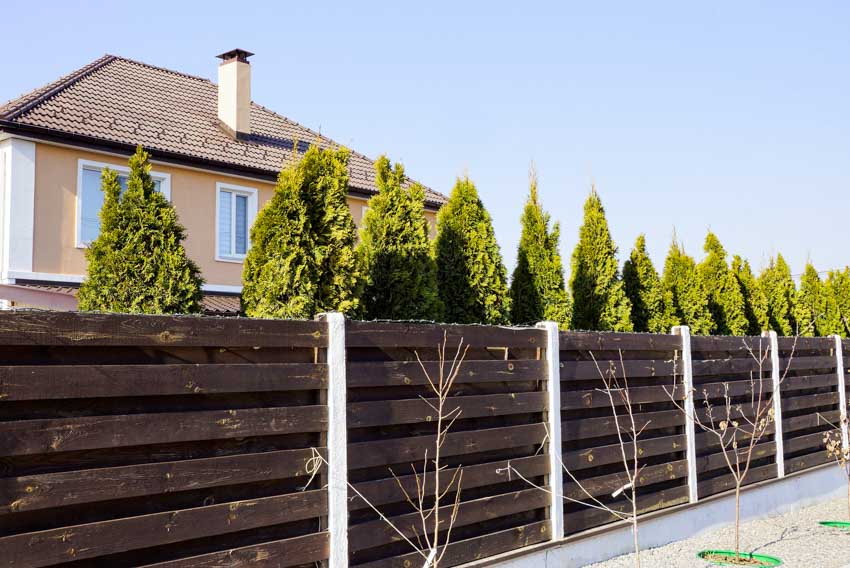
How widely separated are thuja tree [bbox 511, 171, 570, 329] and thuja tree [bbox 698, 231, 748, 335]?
173 inches

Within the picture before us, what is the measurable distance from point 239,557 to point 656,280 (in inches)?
360

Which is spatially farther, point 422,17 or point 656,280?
point 656,280

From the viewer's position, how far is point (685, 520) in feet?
23.3

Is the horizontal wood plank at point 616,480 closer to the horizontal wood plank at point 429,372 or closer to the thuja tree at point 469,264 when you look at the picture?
the horizontal wood plank at point 429,372

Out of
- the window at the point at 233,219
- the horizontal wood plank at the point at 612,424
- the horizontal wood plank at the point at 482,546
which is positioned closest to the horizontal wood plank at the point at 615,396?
the horizontal wood plank at the point at 612,424

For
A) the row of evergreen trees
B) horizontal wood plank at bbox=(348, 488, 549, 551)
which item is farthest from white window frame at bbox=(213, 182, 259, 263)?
horizontal wood plank at bbox=(348, 488, 549, 551)

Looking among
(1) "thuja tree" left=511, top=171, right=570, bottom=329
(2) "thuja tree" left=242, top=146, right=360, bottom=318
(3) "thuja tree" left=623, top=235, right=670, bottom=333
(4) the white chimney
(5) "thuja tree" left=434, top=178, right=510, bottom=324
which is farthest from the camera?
(4) the white chimney

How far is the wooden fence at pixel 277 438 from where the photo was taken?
3.21 meters

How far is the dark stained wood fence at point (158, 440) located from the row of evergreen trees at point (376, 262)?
7.92 ft

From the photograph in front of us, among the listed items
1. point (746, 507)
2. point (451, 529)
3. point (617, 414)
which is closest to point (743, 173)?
point (746, 507)

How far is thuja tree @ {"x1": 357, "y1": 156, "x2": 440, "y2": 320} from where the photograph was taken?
7770 millimetres

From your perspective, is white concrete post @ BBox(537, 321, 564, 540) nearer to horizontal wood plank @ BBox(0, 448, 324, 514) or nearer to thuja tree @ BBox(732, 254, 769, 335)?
horizontal wood plank @ BBox(0, 448, 324, 514)

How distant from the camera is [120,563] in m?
3.37

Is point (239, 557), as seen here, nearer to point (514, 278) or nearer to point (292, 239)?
point (292, 239)
